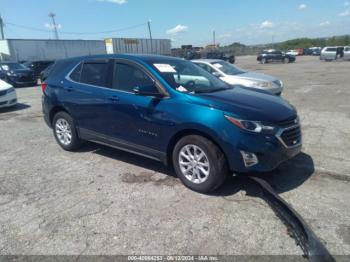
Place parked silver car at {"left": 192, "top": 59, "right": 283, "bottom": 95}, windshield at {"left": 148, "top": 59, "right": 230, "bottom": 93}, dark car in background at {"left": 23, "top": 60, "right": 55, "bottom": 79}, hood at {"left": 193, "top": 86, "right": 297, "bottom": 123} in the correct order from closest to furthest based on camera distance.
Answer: hood at {"left": 193, "top": 86, "right": 297, "bottom": 123}
windshield at {"left": 148, "top": 59, "right": 230, "bottom": 93}
parked silver car at {"left": 192, "top": 59, "right": 283, "bottom": 95}
dark car in background at {"left": 23, "top": 60, "right": 55, "bottom": 79}

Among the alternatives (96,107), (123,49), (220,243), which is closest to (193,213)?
(220,243)

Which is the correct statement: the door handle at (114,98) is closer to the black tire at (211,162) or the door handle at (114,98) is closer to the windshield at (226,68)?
the black tire at (211,162)

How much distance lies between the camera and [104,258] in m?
2.75

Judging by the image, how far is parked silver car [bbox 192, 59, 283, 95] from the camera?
9.63m

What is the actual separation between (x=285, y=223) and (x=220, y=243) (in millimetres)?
800

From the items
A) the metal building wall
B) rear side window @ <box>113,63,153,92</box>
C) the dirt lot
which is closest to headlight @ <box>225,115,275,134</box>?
the dirt lot

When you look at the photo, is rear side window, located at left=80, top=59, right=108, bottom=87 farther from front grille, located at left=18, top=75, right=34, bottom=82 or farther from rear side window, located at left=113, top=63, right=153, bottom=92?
front grille, located at left=18, top=75, right=34, bottom=82

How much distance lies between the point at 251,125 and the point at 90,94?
2.75m

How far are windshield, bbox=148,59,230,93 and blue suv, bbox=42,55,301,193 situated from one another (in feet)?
0.05

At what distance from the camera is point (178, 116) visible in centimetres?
383

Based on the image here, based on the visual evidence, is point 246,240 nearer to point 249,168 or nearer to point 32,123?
point 249,168

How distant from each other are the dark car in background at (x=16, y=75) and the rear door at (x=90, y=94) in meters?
15.3

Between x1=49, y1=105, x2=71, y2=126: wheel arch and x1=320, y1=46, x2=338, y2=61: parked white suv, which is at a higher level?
x1=49, y1=105, x2=71, y2=126: wheel arch

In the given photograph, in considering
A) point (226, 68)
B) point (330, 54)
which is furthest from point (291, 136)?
point (330, 54)
